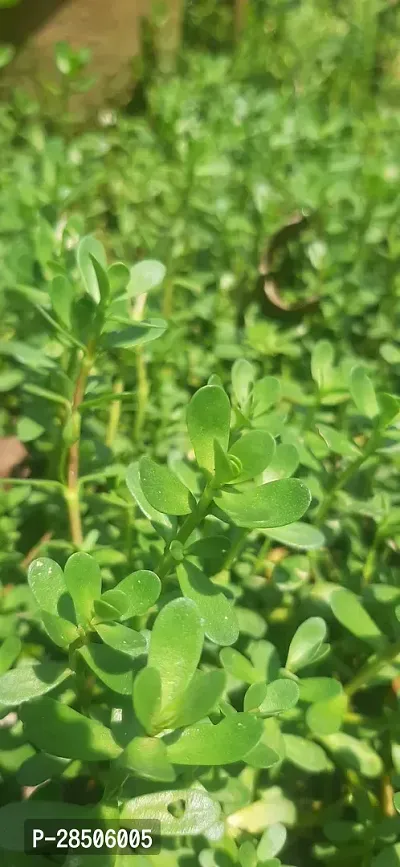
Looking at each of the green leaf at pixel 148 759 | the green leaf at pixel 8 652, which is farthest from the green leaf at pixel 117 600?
the green leaf at pixel 8 652

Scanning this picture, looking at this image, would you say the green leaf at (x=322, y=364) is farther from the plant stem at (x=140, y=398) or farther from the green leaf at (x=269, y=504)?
the green leaf at (x=269, y=504)

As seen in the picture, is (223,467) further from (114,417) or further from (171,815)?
(114,417)

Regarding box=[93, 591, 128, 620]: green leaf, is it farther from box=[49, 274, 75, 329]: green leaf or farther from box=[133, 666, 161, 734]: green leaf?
box=[49, 274, 75, 329]: green leaf

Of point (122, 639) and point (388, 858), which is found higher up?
point (122, 639)

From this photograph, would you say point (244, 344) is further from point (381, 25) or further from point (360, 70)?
point (381, 25)

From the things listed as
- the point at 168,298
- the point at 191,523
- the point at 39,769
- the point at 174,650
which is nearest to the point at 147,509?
the point at 191,523
